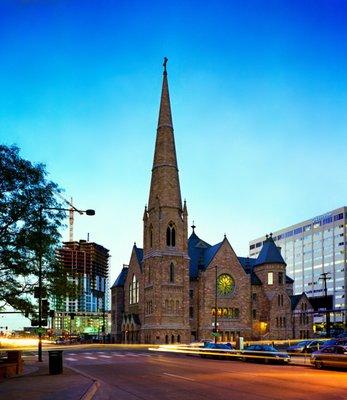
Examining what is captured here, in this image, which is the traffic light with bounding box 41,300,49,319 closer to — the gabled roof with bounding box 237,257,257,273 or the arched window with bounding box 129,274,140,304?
the arched window with bounding box 129,274,140,304

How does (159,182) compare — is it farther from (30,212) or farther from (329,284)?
(329,284)

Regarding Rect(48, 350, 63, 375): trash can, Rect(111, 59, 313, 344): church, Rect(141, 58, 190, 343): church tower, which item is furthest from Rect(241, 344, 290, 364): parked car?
Rect(141, 58, 190, 343): church tower

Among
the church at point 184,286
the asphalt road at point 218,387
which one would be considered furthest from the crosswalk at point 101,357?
the church at point 184,286

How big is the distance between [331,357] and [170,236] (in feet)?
186

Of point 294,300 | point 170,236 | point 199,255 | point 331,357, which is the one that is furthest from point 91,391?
point 294,300

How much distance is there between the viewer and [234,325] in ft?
296

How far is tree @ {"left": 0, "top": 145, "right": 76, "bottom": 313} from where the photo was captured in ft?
89.9

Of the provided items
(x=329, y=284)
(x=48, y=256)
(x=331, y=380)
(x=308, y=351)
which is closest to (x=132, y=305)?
(x=308, y=351)

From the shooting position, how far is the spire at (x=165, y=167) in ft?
280

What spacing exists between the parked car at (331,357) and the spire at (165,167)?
5498 cm

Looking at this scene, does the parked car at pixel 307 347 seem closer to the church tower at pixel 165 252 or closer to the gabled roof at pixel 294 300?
the church tower at pixel 165 252

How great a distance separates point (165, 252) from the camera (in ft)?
277

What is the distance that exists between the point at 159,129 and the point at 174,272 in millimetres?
22908

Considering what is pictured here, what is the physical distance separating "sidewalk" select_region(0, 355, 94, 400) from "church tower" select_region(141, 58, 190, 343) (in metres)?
57.1
